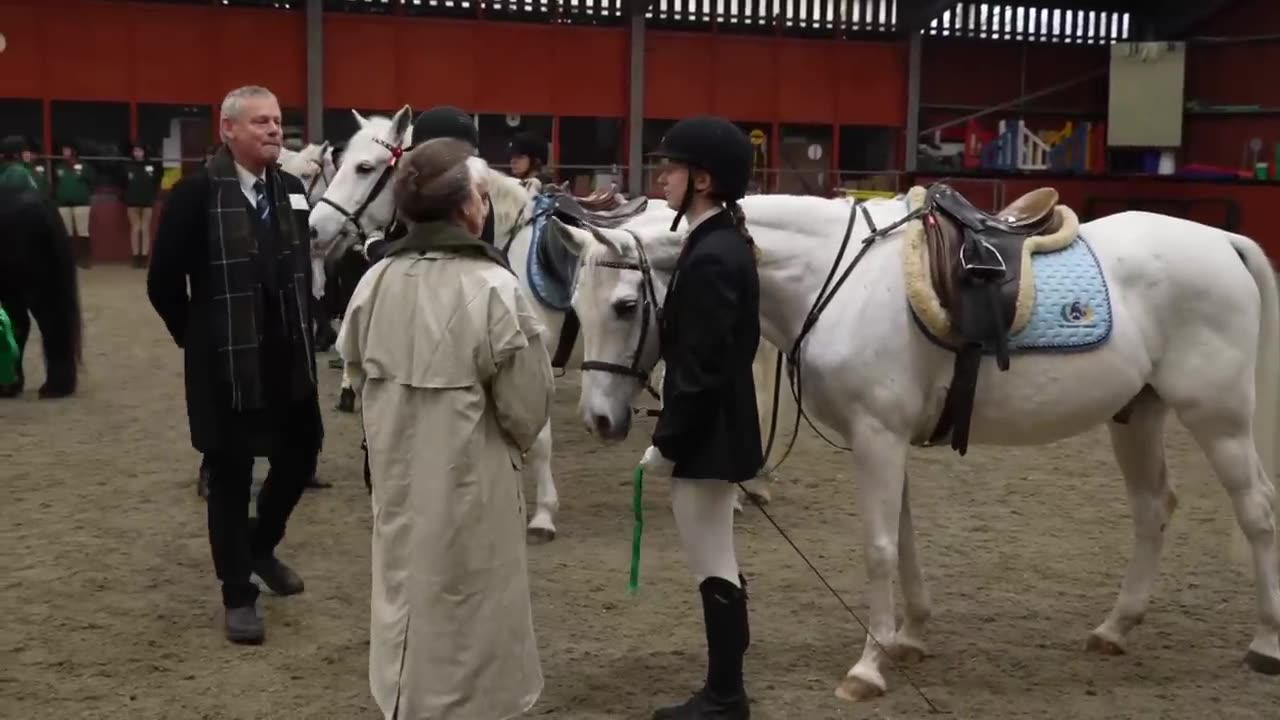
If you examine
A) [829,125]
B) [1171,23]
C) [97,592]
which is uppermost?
[1171,23]

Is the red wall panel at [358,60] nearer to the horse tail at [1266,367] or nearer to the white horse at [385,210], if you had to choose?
the white horse at [385,210]

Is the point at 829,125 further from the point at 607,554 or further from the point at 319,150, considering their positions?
the point at 607,554

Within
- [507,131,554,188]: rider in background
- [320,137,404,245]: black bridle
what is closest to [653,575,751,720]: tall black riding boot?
[320,137,404,245]: black bridle

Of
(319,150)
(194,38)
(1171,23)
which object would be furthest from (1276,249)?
(194,38)

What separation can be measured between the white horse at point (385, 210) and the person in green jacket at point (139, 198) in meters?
12.8

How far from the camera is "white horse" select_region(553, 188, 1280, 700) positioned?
354 centimetres

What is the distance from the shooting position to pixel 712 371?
10.0 ft

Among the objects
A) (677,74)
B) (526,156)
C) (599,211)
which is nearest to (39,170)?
(677,74)

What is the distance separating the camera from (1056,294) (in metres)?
3.71

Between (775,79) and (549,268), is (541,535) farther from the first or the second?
(775,79)

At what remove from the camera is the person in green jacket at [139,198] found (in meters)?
17.0

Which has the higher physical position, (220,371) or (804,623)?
(220,371)

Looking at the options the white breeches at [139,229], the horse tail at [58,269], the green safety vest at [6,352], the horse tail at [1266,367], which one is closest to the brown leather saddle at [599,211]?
the horse tail at [1266,367]

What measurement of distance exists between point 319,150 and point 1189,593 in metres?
7.22
